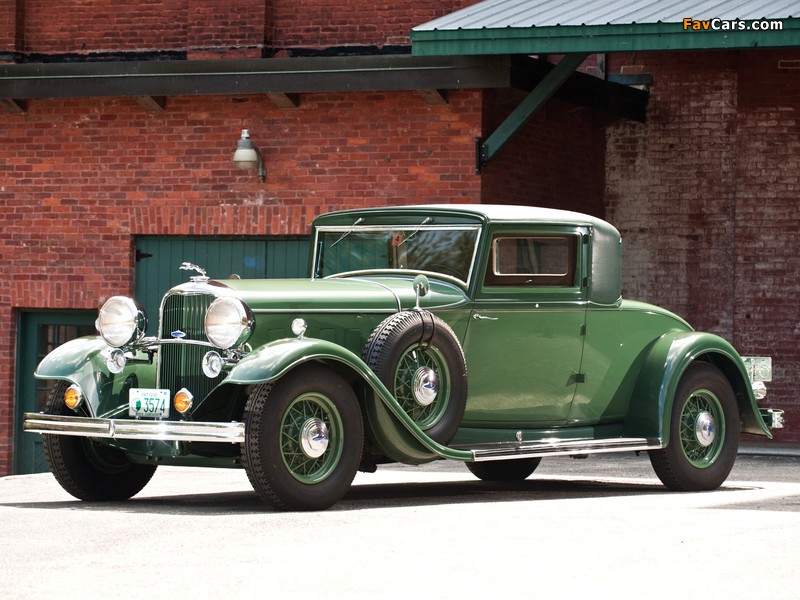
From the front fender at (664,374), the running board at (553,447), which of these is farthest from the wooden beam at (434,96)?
the running board at (553,447)

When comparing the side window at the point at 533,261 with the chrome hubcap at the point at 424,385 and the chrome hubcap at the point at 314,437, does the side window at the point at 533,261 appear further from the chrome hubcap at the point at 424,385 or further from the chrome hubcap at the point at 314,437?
the chrome hubcap at the point at 314,437

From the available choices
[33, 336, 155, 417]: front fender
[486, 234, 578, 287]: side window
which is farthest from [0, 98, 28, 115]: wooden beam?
[486, 234, 578, 287]: side window

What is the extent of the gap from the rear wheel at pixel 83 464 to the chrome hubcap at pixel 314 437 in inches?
60.8

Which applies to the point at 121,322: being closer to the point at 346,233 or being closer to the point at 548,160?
the point at 346,233

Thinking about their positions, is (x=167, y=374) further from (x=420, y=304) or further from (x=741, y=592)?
(x=741, y=592)

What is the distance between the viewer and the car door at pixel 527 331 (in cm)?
912

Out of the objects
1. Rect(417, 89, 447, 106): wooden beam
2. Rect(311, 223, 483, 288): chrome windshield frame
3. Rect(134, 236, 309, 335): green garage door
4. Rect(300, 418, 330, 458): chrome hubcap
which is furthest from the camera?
Rect(134, 236, 309, 335): green garage door

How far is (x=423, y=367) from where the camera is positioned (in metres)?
8.59

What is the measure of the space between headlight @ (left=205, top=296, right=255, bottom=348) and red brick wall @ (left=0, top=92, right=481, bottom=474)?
543 cm

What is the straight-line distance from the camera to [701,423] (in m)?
9.88

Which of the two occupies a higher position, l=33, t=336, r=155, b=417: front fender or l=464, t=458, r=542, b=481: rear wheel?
→ l=33, t=336, r=155, b=417: front fender

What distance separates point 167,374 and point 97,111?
264 inches

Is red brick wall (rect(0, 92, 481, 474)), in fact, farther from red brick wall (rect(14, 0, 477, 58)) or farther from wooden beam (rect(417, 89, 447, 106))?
red brick wall (rect(14, 0, 477, 58))

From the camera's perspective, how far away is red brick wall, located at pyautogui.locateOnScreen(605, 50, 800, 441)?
15.4 metres
